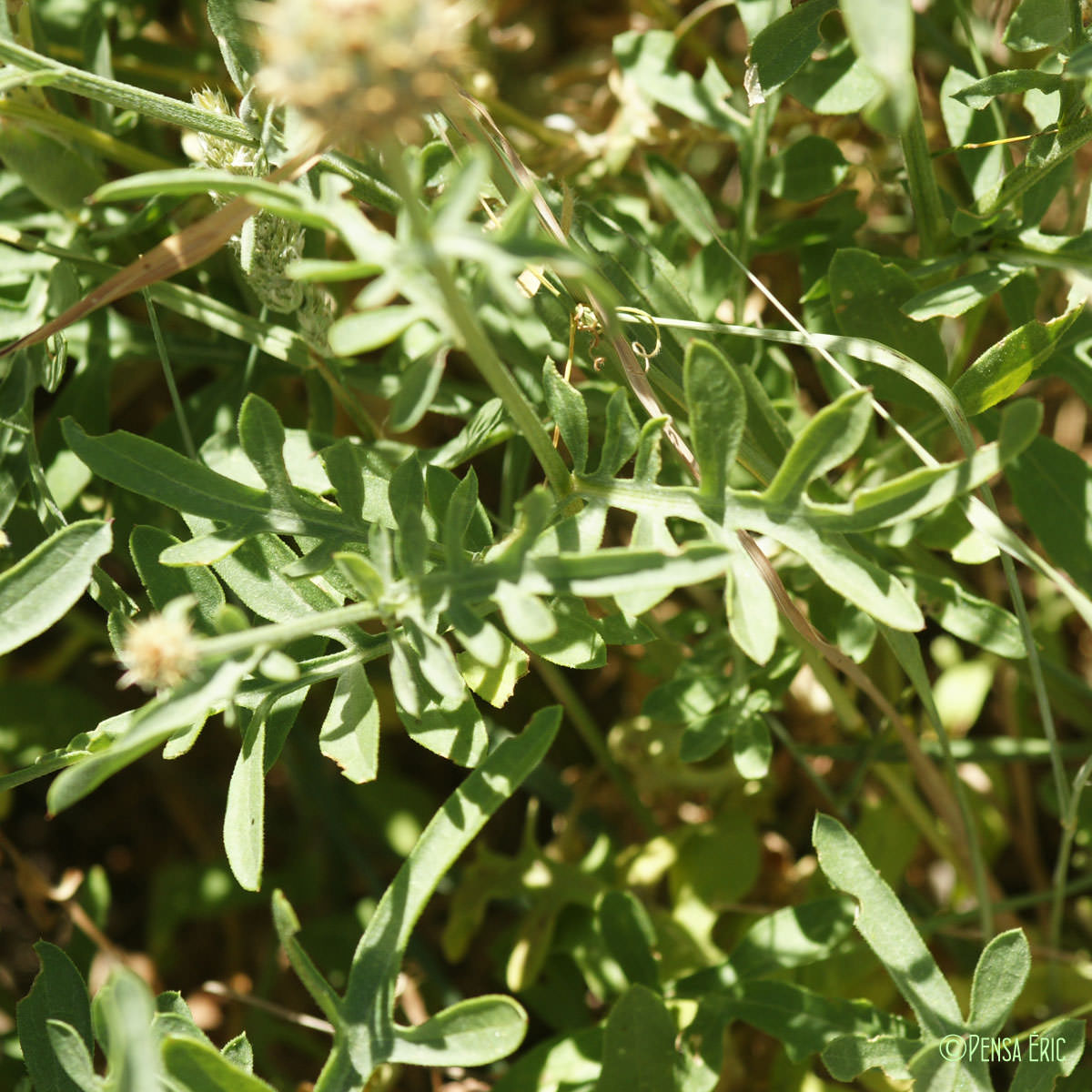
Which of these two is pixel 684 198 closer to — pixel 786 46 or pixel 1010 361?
pixel 786 46

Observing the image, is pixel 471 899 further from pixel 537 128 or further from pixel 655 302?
pixel 537 128

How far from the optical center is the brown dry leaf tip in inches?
25.3

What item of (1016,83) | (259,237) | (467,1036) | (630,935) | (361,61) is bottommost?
(630,935)

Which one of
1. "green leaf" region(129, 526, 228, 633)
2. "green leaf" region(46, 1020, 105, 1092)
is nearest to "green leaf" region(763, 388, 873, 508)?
"green leaf" region(129, 526, 228, 633)

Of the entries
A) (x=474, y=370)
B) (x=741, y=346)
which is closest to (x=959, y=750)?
(x=741, y=346)

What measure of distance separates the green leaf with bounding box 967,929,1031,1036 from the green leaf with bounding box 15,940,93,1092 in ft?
3.12

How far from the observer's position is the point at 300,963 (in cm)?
100

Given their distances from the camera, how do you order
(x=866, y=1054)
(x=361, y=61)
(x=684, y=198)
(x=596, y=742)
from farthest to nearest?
(x=596, y=742) < (x=684, y=198) < (x=866, y=1054) < (x=361, y=61)

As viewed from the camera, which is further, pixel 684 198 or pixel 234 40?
pixel 684 198

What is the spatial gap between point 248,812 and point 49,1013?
43cm

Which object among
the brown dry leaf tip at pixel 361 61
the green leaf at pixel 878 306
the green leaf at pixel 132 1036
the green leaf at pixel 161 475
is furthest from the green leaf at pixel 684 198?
the green leaf at pixel 132 1036

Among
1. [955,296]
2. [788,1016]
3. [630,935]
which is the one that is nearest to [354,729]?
[630,935]

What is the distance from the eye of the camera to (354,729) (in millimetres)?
1074

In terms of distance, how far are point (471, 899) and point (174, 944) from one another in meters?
0.73
